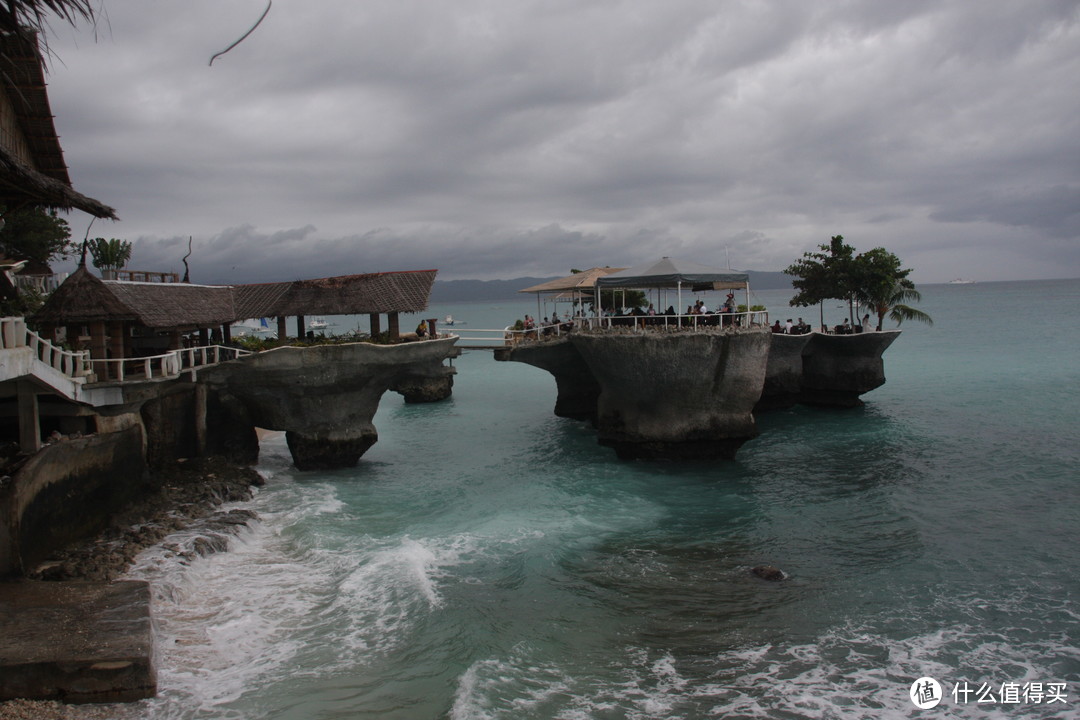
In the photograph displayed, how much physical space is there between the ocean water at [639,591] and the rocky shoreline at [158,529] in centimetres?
57

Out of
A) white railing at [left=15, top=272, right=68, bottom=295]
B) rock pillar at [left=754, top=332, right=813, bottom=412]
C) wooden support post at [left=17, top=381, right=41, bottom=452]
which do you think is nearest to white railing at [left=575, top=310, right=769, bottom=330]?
rock pillar at [left=754, top=332, right=813, bottom=412]

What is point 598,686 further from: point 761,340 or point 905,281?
point 905,281

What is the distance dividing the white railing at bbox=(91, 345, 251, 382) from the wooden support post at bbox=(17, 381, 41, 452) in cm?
243

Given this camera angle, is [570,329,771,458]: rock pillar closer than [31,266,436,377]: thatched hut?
No

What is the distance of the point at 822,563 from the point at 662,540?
11.9ft

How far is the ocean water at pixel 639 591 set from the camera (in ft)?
35.6

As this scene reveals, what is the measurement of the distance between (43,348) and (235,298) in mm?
11046

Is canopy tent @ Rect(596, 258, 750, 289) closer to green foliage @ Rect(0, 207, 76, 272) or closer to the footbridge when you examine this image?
the footbridge

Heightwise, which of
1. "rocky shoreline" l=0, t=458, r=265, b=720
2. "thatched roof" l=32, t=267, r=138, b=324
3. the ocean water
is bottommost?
the ocean water

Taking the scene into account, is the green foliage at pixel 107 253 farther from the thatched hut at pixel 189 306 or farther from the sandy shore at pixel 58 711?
the sandy shore at pixel 58 711

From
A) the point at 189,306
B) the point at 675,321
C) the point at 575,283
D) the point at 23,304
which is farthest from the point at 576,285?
the point at 23,304

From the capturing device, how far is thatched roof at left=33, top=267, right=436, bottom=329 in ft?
63.1

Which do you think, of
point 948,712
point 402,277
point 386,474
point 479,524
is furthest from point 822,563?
point 402,277

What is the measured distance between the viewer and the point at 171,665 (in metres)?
11.5
